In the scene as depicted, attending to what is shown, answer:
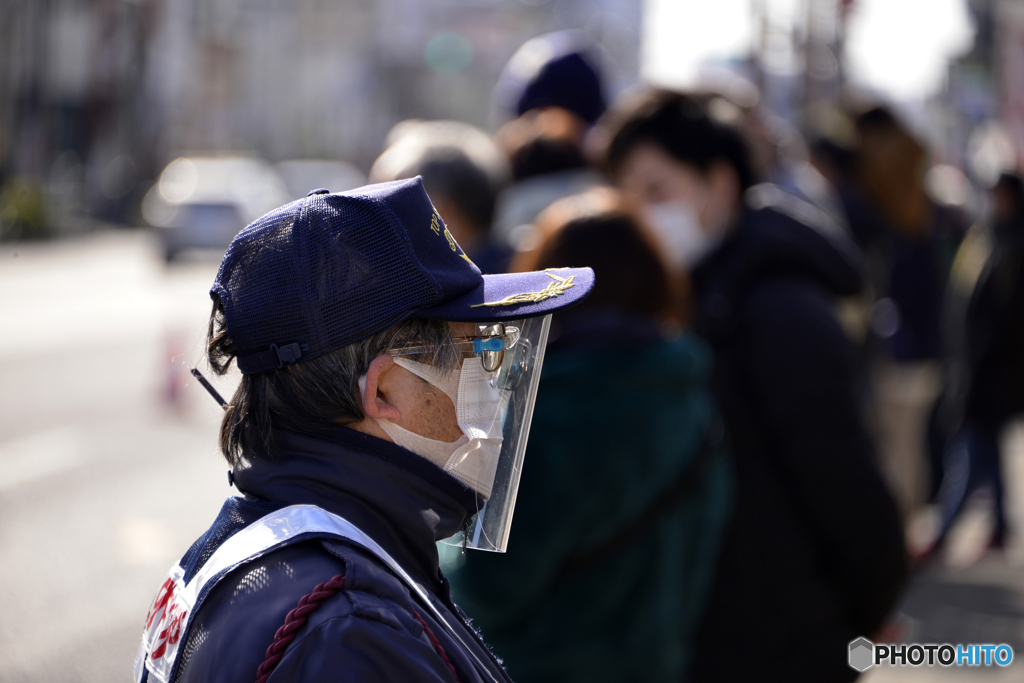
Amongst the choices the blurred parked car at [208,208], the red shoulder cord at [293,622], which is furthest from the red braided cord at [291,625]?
the blurred parked car at [208,208]

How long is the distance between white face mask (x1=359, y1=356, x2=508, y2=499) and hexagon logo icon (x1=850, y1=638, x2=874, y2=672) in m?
1.45

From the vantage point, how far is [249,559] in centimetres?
115

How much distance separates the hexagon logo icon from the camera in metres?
2.59

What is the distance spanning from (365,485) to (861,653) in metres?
1.85

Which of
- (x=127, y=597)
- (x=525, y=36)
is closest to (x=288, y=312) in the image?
(x=127, y=597)

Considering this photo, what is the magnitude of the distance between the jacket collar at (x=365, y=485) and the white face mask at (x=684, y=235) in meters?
A: 1.63

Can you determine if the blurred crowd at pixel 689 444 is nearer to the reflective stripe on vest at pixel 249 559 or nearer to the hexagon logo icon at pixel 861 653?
the hexagon logo icon at pixel 861 653

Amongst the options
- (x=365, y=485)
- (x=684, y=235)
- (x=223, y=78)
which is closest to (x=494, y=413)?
(x=365, y=485)

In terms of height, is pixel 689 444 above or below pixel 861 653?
above

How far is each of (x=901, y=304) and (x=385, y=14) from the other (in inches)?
2751

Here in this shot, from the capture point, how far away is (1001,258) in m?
6.09

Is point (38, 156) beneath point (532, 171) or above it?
beneath

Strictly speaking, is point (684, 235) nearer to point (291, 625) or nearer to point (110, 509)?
point (291, 625)

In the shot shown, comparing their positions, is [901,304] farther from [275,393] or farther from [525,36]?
[525,36]
